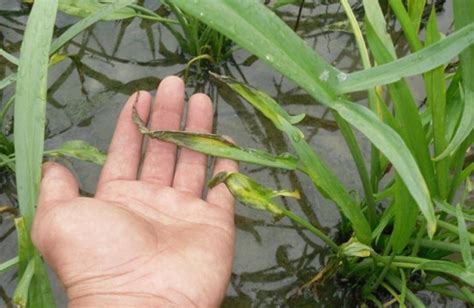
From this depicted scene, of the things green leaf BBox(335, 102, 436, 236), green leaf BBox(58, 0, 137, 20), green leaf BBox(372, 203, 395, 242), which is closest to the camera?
green leaf BBox(335, 102, 436, 236)

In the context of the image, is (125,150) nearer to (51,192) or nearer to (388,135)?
(51,192)

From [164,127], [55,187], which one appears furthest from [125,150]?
[55,187]

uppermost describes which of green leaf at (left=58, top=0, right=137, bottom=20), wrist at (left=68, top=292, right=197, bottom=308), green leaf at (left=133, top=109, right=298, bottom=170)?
green leaf at (left=58, top=0, right=137, bottom=20)

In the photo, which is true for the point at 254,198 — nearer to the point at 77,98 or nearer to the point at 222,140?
the point at 222,140

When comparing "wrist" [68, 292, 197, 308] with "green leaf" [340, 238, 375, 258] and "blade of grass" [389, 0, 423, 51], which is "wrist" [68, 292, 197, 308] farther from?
"blade of grass" [389, 0, 423, 51]

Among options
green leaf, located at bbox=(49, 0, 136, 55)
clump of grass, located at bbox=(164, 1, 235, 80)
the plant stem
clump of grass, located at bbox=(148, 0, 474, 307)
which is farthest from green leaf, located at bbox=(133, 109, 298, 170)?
clump of grass, located at bbox=(164, 1, 235, 80)

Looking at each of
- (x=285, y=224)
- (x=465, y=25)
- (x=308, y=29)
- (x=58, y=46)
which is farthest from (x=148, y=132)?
(x=308, y=29)

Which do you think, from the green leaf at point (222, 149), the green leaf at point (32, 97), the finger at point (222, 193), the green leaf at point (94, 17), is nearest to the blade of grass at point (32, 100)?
the green leaf at point (32, 97)

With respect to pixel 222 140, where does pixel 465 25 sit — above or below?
above
